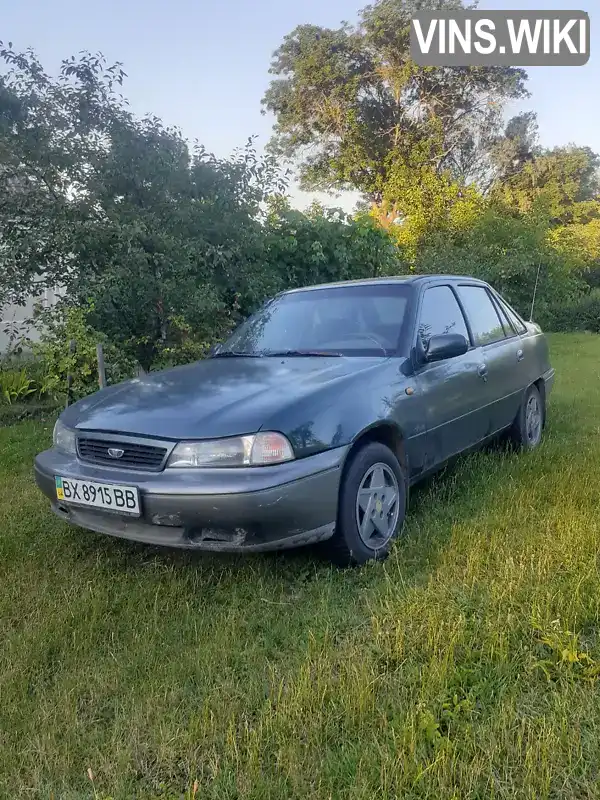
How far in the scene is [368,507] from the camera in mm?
3109

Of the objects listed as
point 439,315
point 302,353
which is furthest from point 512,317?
point 302,353

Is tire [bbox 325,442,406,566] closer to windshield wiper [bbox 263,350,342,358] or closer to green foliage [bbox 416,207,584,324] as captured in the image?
windshield wiper [bbox 263,350,342,358]

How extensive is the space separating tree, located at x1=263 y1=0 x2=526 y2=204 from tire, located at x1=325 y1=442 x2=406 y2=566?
22.8 m

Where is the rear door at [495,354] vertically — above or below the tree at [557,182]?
below

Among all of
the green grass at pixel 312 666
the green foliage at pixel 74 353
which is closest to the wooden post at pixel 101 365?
the green foliage at pixel 74 353

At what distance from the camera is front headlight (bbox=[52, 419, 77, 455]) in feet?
10.4

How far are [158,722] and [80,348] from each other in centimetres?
477

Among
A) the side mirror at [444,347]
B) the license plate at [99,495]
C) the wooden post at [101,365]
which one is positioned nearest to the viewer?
the license plate at [99,495]

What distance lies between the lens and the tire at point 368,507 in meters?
2.94

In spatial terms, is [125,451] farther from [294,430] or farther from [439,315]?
[439,315]

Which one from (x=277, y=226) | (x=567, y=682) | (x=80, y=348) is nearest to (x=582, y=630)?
(x=567, y=682)

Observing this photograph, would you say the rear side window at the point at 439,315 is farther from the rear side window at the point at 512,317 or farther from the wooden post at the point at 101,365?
the wooden post at the point at 101,365

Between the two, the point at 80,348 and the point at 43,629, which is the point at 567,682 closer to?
the point at 43,629

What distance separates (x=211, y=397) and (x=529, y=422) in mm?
3106
